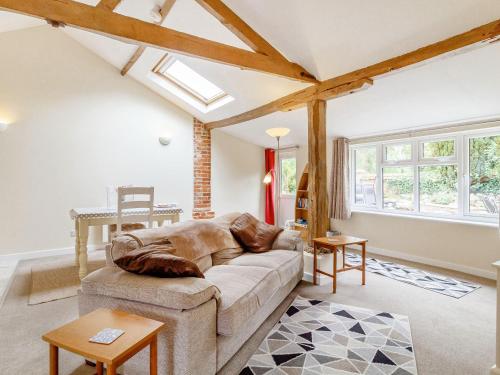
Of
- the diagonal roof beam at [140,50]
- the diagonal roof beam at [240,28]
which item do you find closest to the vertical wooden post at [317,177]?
the diagonal roof beam at [240,28]

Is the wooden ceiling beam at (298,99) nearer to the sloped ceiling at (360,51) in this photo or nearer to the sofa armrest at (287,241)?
the sloped ceiling at (360,51)

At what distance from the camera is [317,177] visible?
131 inches

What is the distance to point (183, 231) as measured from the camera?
2467 mm

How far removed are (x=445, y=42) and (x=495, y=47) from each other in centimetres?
39

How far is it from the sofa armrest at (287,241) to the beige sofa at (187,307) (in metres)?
0.89

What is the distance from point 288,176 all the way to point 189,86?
2.64m

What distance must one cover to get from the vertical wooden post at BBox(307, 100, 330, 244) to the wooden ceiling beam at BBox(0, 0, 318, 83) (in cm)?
60

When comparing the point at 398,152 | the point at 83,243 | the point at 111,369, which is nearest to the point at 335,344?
the point at 111,369

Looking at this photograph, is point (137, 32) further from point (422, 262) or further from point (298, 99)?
point (422, 262)

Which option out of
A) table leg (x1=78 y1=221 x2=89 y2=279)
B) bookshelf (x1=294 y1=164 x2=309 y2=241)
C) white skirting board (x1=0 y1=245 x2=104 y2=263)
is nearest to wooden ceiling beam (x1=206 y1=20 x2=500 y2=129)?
bookshelf (x1=294 y1=164 x2=309 y2=241)

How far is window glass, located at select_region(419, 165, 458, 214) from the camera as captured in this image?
12.8 ft

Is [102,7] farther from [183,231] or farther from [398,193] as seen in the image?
[398,193]

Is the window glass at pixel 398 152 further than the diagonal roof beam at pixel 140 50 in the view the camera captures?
Yes

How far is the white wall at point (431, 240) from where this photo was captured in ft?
11.3
